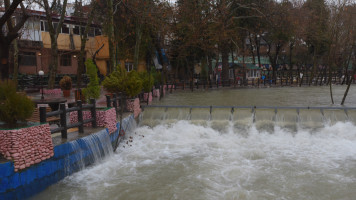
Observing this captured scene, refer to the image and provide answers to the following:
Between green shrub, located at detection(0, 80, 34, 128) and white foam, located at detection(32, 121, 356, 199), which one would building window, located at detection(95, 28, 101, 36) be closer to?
white foam, located at detection(32, 121, 356, 199)

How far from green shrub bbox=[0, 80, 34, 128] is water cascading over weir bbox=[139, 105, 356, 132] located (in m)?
7.73

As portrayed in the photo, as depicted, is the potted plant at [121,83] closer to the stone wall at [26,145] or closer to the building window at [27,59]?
the stone wall at [26,145]

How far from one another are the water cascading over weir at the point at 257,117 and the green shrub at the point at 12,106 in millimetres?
7732

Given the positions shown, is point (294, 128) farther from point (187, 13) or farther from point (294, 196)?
point (187, 13)

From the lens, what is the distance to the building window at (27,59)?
95.1 feet

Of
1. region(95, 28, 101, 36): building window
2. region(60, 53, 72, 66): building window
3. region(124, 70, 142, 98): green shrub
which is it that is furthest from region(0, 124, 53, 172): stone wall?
region(95, 28, 101, 36): building window

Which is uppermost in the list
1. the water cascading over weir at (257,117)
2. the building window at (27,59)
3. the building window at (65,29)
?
the building window at (65,29)

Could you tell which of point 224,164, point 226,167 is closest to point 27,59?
point 224,164

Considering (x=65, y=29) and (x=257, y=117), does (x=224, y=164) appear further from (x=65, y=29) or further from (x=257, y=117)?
(x=65, y=29)

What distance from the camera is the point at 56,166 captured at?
300 inches

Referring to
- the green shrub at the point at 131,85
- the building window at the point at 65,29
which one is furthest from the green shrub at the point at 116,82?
the building window at the point at 65,29

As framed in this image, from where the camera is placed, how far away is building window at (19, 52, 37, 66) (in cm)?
2900

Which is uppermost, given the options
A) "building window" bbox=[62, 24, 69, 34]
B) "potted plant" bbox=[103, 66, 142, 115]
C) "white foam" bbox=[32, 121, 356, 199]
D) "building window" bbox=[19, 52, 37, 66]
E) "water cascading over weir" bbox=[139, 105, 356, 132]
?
"building window" bbox=[62, 24, 69, 34]

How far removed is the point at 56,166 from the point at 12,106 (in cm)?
184
